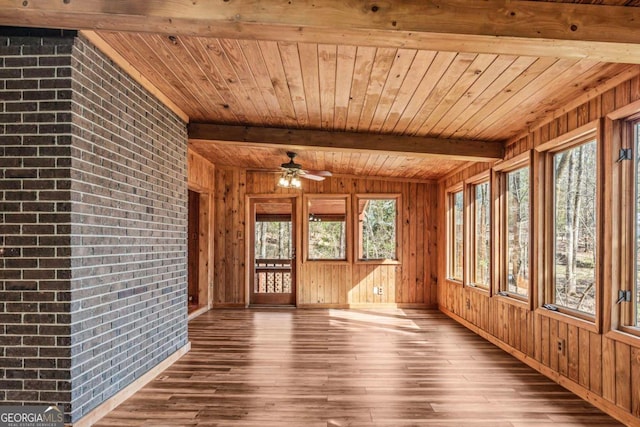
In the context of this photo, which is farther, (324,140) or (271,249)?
(271,249)

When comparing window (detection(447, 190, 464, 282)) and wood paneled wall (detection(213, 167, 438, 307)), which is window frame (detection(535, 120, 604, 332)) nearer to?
window (detection(447, 190, 464, 282))

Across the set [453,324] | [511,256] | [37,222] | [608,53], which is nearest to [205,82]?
[37,222]

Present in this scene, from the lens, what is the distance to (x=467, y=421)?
278 centimetres

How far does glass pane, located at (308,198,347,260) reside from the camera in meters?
7.28

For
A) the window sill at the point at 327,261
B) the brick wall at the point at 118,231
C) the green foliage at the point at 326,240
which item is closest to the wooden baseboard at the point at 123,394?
the brick wall at the point at 118,231

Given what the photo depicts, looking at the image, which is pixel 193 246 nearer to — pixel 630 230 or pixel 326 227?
pixel 326 227

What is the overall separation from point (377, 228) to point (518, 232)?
309cm

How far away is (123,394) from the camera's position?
306cm

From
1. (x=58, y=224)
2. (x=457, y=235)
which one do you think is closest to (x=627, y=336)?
(x=457, y=235)

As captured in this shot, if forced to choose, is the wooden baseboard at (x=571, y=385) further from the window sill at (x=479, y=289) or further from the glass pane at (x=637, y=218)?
the glass pane at (x=637, y=218)

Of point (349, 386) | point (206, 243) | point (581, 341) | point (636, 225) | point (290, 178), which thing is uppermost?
point (290, 178)

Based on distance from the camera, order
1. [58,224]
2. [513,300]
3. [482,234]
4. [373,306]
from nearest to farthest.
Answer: [58,224] → [513,300] → [482,234] → [373,306]

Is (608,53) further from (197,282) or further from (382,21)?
(197,282)

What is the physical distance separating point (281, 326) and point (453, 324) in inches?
104
